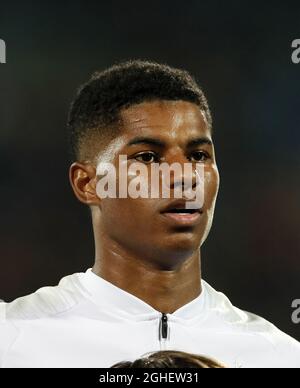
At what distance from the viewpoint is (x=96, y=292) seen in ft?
5.15

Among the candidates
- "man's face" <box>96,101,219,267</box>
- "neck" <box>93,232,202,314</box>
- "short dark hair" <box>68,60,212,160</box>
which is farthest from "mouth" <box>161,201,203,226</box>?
"short dark hair" <box>68,60,212,160</box>

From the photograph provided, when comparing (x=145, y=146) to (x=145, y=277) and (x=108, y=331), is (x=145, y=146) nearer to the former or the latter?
(x=145, y=277)

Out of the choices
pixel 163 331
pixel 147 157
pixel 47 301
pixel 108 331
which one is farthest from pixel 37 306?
pixel 147 157

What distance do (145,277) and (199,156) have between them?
30cm

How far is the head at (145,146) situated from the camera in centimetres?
152

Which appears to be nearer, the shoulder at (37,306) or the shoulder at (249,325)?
the shoulder at (37,306)

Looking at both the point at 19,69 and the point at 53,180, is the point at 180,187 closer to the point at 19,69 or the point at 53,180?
the point at 53,180

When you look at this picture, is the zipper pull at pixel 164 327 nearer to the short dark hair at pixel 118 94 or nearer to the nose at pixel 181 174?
the nose at pixel 181 174

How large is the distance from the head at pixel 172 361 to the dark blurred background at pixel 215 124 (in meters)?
0.28

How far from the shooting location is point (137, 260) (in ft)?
5.12

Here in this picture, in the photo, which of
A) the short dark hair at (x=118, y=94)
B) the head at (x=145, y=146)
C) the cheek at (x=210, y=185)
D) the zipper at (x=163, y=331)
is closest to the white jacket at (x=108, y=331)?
the zipper at (x=163, y=331)

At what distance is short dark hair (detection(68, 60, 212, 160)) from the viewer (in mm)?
1554

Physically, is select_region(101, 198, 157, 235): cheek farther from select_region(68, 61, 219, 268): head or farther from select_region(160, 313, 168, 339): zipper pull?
select_region(160, 313, 168, 339): zipper pull

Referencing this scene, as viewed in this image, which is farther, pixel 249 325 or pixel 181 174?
pixel 249 325
